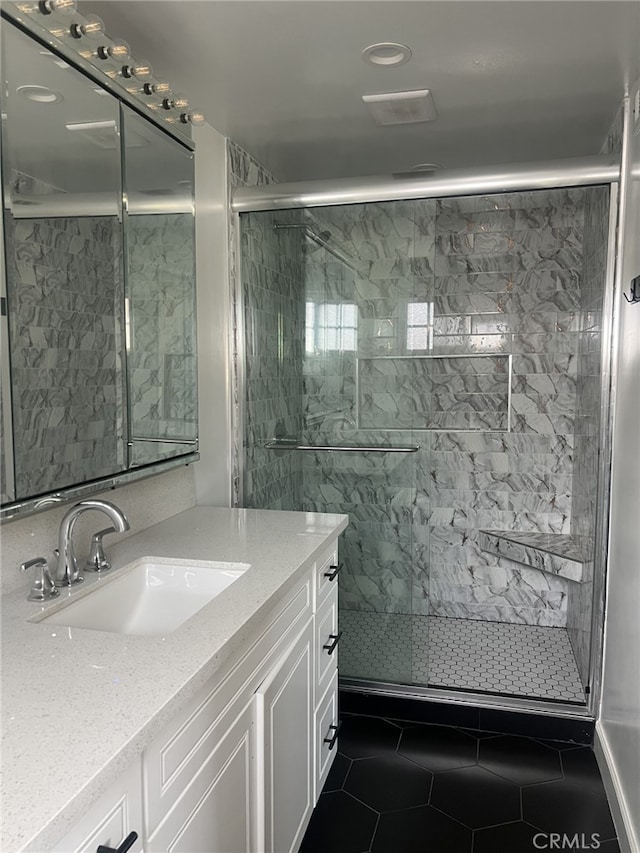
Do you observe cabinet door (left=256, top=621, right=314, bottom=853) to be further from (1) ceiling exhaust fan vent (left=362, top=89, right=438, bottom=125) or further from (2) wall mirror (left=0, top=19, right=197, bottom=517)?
(1) ceiling exhaust fan vent (left=362, top=89, right=438, bottom=125)

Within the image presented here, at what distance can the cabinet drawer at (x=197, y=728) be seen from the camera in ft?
3.41

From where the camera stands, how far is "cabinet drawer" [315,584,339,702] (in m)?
2.02

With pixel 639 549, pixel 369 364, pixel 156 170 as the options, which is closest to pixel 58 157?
pixel 156 170

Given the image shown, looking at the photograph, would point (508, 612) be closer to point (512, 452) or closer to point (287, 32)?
point (512, 452)

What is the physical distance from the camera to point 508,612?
3.70 m

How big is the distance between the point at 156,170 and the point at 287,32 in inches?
22.2

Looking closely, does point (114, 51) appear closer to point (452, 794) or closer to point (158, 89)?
point (158, 89)

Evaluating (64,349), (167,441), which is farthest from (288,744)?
(64,349)

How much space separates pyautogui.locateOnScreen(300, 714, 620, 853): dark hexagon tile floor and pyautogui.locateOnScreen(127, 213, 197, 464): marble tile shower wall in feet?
4.41

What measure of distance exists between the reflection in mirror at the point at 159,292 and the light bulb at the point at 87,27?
0.26 metres

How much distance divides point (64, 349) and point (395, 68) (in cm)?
139

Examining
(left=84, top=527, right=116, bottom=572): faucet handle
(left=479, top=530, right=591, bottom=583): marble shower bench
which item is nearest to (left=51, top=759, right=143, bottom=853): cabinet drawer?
(left=84, top=527, right=116, bottom=572): faucet handle

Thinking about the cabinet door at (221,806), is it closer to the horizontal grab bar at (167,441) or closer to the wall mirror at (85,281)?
the wall mirror at (85,281)

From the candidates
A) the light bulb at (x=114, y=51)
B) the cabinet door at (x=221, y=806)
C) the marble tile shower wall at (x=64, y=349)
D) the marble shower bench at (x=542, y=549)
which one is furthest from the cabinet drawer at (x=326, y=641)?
the light bulb at (x=114, y=51)
